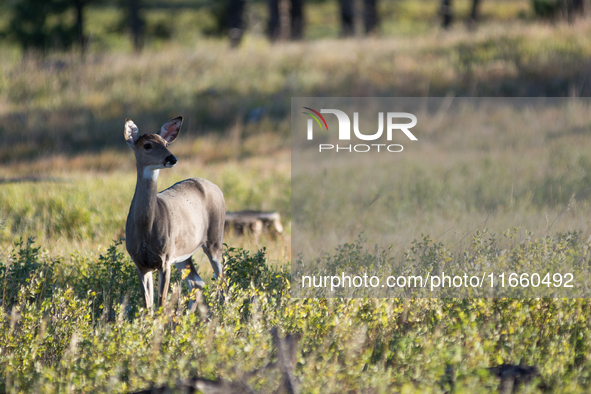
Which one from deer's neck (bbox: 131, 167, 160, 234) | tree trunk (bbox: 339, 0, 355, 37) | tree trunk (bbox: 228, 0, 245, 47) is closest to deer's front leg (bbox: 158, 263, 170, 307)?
deer's neck (bbox: 131, 167, 160, 234)

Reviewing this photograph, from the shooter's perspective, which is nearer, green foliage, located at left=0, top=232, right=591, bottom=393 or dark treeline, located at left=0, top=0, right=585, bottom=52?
green foliage, located at left=0, top=232, right=591, bottom=393

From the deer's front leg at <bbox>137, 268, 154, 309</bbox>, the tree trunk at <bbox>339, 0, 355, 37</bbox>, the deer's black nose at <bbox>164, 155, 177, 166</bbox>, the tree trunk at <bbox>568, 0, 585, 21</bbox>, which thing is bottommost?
the deer's front leg at <bbox>137, 268, 154, 309</bbox>

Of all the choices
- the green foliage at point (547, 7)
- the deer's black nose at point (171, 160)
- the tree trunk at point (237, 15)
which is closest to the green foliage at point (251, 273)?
the deer's black nose at point (171, 160)

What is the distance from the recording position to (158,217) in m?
4.80

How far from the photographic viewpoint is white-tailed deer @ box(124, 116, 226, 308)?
15.2ft

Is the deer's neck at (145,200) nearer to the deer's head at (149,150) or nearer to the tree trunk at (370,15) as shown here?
the deer's head at (149,150)

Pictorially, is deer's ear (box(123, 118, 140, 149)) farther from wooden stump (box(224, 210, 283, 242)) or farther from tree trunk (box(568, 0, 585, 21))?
tree trunk (box(568, 0, 585, 21))

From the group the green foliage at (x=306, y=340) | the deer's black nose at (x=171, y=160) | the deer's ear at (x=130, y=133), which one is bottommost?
the green foliage at (x=306, y=340)

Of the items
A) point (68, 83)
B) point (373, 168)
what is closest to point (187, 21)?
point (68, 83)

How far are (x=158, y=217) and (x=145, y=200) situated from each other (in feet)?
0.62

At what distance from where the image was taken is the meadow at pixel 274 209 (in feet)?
14.6

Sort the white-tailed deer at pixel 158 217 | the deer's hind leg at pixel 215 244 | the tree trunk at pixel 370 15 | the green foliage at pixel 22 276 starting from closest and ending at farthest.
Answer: the white-tailed deer at pixel 158 217 < the deer's hind leg at pixel 215 244 < the green foliage at pixel 22 276 < the tree trunk at pixel 370 15

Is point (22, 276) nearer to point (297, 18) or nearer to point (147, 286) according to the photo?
point (147, 286)

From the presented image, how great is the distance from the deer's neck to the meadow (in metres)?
0.83
